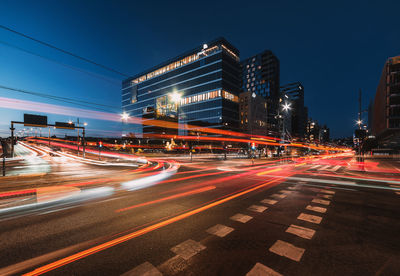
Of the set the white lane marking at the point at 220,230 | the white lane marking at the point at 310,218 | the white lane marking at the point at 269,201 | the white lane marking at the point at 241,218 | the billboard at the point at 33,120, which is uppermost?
the billboard at the point at 33,120

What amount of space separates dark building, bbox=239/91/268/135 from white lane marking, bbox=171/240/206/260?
8332cm

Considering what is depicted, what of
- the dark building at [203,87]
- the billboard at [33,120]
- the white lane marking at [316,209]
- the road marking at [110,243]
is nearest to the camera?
the road marking at [110,243]

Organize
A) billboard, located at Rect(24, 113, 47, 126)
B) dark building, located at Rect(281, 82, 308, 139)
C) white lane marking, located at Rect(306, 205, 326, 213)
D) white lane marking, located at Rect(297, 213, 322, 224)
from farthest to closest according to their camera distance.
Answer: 1. dark building, located at Rect(281, 82, 308, 139)
2. billboard, located at Rect(24, 113, 47, 126)
3. white lane marking, located at Rect(306, 205, 326, 213)
4. white lane marking, located at Rect(297, 213, 322, 224)

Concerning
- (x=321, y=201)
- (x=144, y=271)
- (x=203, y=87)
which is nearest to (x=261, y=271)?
(x=144, y=271)

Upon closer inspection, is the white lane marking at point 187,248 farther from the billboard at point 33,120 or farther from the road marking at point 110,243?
the billboard at point 33,120

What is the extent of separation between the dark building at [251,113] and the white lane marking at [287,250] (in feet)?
272

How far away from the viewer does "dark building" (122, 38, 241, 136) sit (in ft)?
233

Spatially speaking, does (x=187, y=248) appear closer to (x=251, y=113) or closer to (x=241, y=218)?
(x=241, y=218)

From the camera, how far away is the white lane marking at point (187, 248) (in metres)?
3.41

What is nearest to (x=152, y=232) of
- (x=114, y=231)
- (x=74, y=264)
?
(x=114, y=231)

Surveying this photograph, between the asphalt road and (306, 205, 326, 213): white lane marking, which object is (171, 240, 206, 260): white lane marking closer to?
the asphalt road

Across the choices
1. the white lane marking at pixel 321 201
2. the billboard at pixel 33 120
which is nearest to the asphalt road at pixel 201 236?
the white lane marking at pixel 321 201

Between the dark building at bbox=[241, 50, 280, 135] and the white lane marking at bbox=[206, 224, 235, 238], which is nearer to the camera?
the white lane marking at bbox=[206, 224, 235, 238]

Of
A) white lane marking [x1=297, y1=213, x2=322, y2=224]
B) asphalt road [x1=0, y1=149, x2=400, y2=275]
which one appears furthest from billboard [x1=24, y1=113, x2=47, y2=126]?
white lane marking [x1=297, y1=213, x2=322, y2=224]
